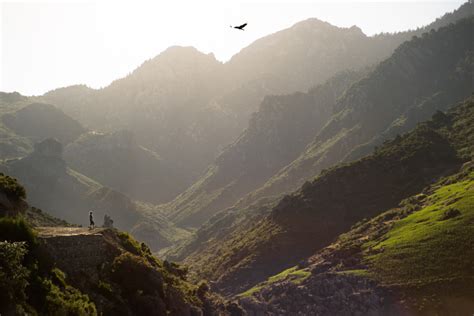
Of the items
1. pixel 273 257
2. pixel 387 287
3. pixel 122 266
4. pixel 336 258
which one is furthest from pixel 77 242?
pixel 273 257

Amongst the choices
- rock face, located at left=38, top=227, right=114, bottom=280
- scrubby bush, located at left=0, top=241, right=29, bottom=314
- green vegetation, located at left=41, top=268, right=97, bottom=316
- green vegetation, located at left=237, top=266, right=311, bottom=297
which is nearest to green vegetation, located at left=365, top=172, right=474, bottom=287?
green vegetation, located at left=237, top=266, right=311, bottom=297

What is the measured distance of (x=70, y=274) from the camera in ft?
170


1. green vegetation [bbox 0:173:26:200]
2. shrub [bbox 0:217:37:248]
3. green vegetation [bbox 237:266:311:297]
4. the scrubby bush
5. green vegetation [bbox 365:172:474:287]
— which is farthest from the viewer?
green vegetation [bbox 237:266:311:297]

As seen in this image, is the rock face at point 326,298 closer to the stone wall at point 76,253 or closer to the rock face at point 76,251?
the rock face at point 76,251

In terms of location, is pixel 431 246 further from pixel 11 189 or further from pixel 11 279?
pixel 11 279

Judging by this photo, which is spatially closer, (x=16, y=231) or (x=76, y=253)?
(x=16, y=231)

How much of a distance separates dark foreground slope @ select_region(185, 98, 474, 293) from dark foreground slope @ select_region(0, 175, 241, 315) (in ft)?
324

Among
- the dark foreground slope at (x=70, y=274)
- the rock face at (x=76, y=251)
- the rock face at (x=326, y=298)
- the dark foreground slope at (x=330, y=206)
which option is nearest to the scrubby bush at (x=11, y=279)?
the dark foreground slope at (x=70, y=274)

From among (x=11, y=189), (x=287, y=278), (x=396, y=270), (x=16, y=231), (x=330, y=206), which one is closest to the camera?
(x=16, y=231)

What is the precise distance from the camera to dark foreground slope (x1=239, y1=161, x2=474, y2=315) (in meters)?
109

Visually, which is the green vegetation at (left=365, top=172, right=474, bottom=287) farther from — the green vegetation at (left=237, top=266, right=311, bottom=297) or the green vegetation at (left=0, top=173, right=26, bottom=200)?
the green vegetation at (left=0, top=173, right=26, bottom=200)

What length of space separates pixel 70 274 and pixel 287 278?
99383 millimetres

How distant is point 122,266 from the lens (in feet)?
191

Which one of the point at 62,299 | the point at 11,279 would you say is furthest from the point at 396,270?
the point at 11,279
